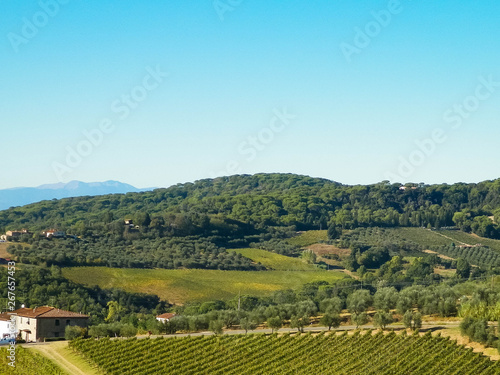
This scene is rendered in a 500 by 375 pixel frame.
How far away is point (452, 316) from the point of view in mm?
50875

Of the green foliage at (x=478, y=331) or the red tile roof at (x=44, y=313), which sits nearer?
the green foliage at (x=478, y=331)

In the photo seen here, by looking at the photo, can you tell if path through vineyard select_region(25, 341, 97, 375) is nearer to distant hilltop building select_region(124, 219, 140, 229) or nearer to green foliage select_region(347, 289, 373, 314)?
green foliage select_region(347, 289, 373, 314)

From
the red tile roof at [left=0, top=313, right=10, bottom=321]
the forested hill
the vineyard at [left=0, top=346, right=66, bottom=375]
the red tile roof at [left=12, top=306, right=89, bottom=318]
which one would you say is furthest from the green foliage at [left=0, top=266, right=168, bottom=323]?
the forested hill

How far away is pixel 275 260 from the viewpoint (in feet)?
327

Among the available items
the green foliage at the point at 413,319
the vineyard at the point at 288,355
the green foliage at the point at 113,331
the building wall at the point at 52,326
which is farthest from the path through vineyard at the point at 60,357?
the green foliage at the point at 413,319

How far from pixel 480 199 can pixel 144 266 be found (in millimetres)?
85408

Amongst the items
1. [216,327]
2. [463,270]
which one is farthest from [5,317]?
[463,270]

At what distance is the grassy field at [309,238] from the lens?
379 feet

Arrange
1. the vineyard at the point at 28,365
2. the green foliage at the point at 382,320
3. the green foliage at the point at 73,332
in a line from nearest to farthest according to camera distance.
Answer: the vineyard at the point at 28,365 < the green foliage at the point at 382,320 < the green foliage at the point at 73,332

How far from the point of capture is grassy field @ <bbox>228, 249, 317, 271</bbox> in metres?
96.2

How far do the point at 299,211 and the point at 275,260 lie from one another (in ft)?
133

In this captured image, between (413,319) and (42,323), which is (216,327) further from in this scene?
(413,319)

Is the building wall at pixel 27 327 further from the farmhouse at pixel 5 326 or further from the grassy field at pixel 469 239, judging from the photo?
the grassy field at pixel 469 239

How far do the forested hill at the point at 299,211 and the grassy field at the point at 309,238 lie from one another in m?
5.58
